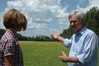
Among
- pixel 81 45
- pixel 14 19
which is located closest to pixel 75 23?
pixel 81 45

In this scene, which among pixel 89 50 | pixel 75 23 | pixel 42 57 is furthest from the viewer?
pixel 42 57

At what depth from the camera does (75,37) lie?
6.83 m

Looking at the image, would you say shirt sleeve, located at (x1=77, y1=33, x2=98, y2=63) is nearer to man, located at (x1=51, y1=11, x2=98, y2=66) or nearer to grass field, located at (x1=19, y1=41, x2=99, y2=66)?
man, located at (x1=51, y1=11, x2=98, y2=66)

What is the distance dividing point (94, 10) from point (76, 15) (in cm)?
10990

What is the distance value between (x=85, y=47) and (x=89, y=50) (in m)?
0.12

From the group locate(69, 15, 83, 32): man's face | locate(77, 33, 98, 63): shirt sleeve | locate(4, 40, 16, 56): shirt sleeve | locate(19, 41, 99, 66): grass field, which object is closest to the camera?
locate(4, 40, 16, 56): shirt sleeve

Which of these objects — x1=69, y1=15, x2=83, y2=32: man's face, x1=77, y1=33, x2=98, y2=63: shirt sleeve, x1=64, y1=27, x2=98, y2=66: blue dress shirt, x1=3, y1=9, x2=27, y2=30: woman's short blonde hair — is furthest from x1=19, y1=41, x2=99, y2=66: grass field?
x1=3, y1=9, x2=27, y2=30: woman's short blonde hair

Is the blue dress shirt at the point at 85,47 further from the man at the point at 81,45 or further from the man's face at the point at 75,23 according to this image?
the man's face at the point at 75,23

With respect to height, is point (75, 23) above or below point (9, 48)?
above

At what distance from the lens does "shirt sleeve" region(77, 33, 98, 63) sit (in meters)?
6.29

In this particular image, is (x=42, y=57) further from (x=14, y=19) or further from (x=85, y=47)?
(x=14, y=19)

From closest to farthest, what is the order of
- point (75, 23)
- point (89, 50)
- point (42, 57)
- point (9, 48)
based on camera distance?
point (9, 48) → point (89, 50) → point (75, 23) → point (42, 57)

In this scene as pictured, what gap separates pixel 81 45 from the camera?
650cm

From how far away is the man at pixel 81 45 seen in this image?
632cm
